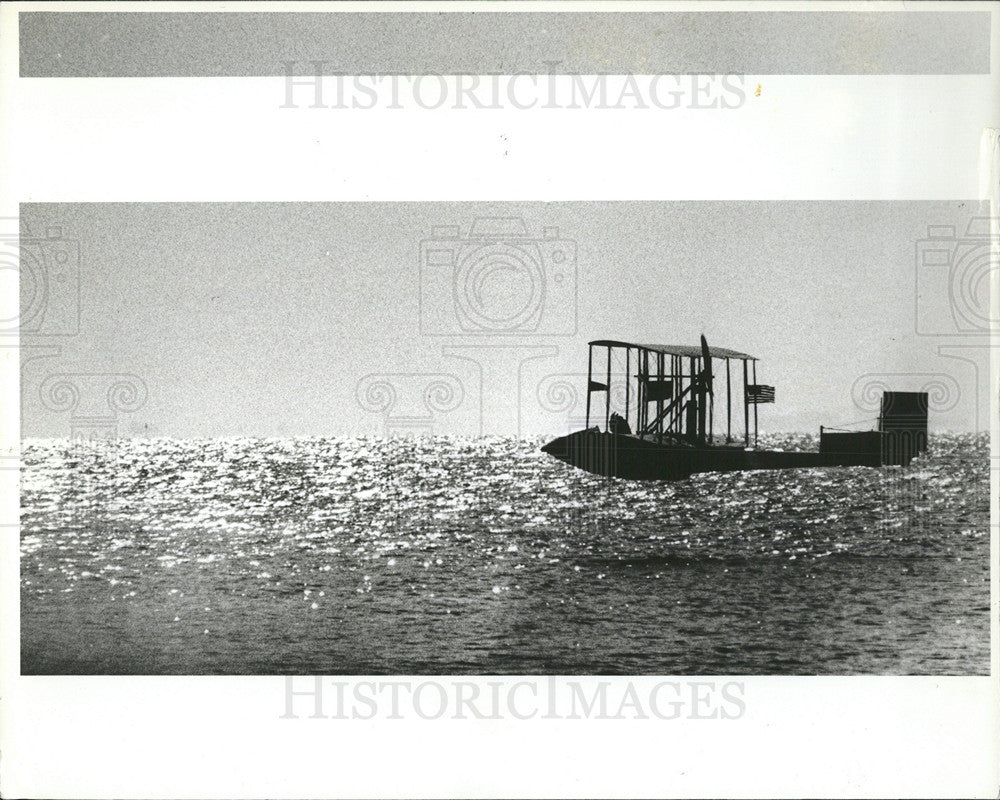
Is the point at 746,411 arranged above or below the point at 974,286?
below

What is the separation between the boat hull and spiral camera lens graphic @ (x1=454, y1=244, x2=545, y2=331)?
0.37 metres

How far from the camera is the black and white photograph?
2.99m

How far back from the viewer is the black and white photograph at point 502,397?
2.99m

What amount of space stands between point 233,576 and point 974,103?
2.46 meters

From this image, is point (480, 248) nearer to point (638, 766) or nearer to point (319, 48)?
point (319, 48)

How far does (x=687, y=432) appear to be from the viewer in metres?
3.05

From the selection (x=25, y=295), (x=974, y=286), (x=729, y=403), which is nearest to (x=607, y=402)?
(x=729, y=403)

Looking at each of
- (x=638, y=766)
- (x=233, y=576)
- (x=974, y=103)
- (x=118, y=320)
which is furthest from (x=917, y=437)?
(x=118, y=320)

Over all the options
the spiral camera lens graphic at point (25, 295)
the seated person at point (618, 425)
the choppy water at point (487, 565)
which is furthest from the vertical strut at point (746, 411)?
the spiral camera lens graphic at point (25, 295)

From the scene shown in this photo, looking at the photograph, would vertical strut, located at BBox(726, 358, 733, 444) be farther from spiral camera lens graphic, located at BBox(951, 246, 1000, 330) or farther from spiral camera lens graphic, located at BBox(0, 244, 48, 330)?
spiral camera lens graphic, located at BBox(0, 244, 48, 330)

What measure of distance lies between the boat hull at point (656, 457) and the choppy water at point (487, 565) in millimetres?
33

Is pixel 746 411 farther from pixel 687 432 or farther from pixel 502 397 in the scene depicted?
pixel 502 397

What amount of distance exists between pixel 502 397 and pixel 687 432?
533mm

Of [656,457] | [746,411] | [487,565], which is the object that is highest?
[746,411]
